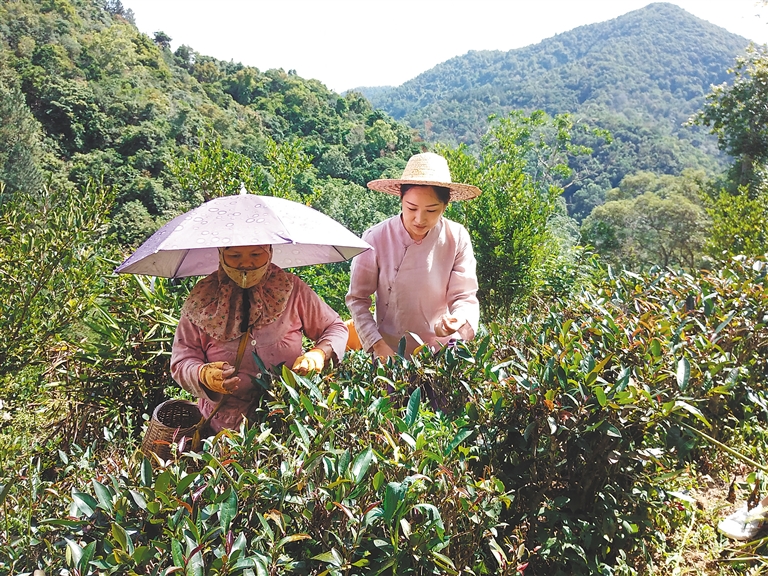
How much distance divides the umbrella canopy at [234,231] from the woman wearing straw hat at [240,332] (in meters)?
0.16

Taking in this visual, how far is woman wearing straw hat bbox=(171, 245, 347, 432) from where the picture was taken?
6.52 feet

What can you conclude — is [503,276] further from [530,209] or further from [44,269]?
[44,269]

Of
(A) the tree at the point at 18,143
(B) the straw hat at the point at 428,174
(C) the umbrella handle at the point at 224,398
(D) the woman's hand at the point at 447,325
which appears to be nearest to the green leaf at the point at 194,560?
(C) the umbrella handle at the point at 224,398

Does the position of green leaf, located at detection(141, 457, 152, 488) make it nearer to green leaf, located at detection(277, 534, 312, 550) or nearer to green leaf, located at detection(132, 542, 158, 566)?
green leaf, located at detection(132, 542, 158, 566)

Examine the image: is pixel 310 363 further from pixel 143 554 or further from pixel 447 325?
pixel 143 554

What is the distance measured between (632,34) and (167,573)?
164 m

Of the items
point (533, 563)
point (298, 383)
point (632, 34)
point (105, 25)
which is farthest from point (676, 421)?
point (632, 34)

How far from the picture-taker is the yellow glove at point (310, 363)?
1.92m

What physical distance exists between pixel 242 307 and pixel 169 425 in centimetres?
58

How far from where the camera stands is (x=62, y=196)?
13.9ft

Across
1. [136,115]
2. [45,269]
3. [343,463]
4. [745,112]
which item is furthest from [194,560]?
[136,115]

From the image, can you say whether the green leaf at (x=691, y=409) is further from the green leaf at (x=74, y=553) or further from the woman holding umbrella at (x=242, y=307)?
the green leaf at (x=74, y=553)

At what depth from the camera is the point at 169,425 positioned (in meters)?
2.13

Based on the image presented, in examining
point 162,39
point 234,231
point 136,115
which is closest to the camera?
point 234,231
